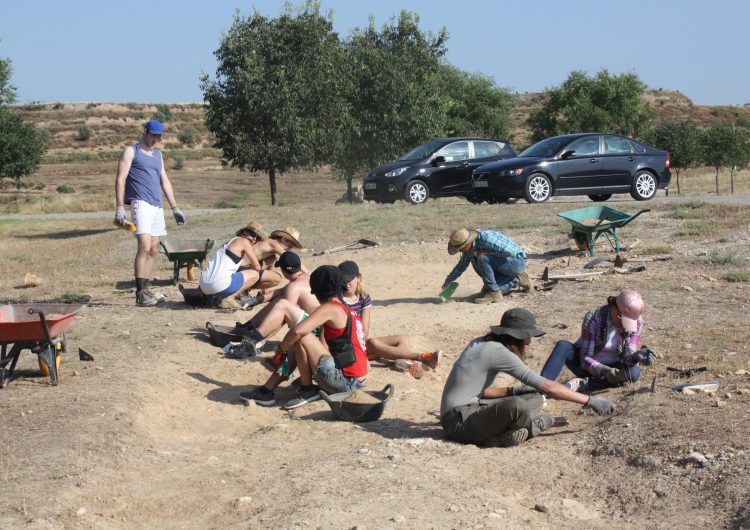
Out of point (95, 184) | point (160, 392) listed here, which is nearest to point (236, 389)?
point (160, 392)

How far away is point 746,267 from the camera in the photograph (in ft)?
42.0

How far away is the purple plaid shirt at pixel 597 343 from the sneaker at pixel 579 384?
0.42ft

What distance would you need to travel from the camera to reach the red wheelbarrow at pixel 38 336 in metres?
7.91

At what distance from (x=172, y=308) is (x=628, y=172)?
1267cm

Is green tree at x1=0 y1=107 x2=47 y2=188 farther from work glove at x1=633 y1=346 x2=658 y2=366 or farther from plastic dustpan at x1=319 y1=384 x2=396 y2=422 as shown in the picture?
work glove at x1=633 y1=346 x2=658 y2=366

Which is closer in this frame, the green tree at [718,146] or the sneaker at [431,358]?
the sneaker at [431,358]

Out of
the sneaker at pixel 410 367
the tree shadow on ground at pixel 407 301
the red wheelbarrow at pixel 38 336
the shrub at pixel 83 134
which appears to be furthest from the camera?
the shrub at pixel 83 134

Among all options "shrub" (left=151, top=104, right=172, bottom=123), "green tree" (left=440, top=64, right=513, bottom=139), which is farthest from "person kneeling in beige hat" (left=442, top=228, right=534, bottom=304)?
"shrub" (left=151, top=104, right=172, bottom=123)

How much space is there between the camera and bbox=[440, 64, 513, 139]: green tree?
52.8 meters

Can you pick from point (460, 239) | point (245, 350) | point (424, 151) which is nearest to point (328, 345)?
point (245, 350)

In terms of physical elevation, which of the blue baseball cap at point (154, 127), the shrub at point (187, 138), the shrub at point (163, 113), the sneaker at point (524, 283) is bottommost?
the sneaker at point (524, 283)

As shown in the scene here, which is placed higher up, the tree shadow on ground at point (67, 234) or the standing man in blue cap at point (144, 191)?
the standing man in blue cap at point (144, 191)

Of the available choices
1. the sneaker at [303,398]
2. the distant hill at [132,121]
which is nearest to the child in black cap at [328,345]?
the sneaker at [303,398]

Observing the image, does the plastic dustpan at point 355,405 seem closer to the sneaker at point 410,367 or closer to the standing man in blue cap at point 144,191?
the sneaker at point 410,367
